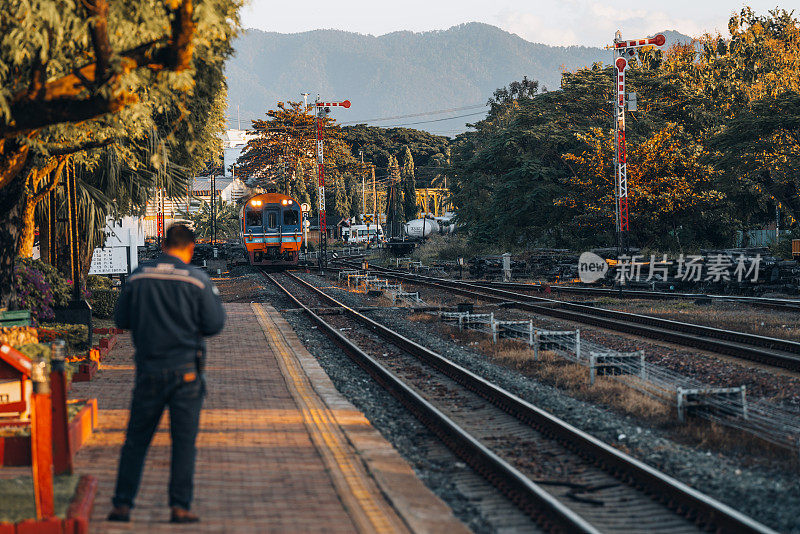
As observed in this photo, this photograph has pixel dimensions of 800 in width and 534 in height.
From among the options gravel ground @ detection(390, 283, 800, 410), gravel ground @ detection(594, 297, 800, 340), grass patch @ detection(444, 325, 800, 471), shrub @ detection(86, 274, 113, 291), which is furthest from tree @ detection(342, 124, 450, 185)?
grass patch @ detection(444, 325, 800, 471)

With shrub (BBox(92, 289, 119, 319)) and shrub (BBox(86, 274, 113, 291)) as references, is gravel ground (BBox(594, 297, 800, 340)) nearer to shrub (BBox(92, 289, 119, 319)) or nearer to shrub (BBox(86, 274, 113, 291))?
shrub (BBox(92, 289, 119, 319))

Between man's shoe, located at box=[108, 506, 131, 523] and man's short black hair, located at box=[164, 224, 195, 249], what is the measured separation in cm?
173

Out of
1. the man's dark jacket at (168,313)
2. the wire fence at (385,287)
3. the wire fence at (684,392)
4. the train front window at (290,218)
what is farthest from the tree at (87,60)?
the train front window at (290,218)

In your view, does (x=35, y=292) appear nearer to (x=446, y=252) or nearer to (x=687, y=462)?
(x=687, y=462)

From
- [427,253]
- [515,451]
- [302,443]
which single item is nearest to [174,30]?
[302,443]

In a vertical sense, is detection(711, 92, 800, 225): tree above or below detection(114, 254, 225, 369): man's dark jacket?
above

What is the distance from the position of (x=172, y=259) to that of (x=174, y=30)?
2780 mm

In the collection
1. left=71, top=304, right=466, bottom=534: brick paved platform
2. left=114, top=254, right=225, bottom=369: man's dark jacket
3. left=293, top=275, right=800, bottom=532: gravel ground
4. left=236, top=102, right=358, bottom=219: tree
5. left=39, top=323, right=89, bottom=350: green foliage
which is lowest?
left=293, top=275, right=800, bottom=532: gravel ground

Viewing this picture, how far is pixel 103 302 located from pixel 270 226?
20.5 m

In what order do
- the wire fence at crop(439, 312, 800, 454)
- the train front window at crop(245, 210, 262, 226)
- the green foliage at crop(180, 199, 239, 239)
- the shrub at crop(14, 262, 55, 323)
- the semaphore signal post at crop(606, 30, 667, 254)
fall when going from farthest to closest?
the green foliage at crop(180, 199, 239, 239)
the train front window at crop(245, 210, 262, 226)
the semaphore signal post at crop(606, 30, 667, 254)
the shrub at crop(14, 262, 55, 323)
the wire fence at crop(439, 312, 800, 454)

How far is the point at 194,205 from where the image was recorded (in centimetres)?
8400

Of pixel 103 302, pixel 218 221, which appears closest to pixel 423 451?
pixel 103 302

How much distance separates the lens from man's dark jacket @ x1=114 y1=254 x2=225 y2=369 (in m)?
5.30

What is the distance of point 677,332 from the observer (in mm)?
17062
